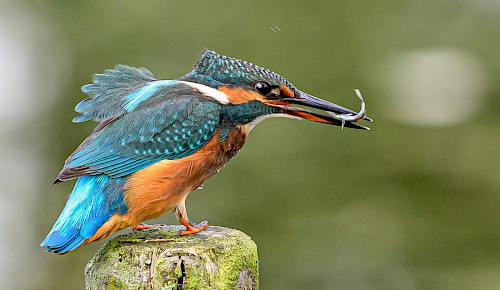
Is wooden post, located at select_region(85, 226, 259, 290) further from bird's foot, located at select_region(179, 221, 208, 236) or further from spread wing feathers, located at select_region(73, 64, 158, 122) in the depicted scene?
spread wing feathers, located at select_region(73, 64, 158, 122)

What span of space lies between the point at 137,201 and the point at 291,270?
12.2 ft

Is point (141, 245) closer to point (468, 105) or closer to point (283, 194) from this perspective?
A: point (283, 194)

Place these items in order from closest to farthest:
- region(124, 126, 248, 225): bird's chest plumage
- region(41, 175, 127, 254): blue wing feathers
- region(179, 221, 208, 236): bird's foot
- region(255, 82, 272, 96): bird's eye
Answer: region(41, 175, 127, 254): blue wing feathers → region(179, 221, 208, 236): bird's foot → region(124, 126, 248, 225): bird's chest plumage → region(255, 82, 272, 96): bird's eye

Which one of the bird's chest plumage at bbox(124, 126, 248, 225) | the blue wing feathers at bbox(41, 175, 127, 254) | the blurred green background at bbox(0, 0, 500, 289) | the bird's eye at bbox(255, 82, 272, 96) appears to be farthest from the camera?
the blurred green background at bbox(0, 0, 500, 289)

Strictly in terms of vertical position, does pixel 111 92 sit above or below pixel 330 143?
above

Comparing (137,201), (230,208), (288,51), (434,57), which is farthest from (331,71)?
(137,201)

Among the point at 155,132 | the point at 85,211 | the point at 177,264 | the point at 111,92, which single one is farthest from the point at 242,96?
the point at 177,264

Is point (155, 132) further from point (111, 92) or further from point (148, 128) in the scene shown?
point (111, 92)

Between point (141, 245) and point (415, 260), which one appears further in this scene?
point (415, 260)

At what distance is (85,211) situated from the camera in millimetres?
3506

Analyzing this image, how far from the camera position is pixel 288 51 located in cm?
727

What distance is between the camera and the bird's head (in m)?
3.84

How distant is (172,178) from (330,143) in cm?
344

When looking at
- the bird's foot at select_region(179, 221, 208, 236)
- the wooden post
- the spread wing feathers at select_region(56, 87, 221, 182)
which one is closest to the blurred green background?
the spread wing feathers at select_region(56, 87, 221, 182)
